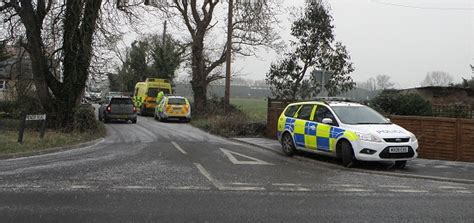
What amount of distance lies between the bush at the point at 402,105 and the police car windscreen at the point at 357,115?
5062 millimetres

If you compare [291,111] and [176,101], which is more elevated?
[176,101]

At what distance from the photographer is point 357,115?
1287cm

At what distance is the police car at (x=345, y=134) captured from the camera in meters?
11.6

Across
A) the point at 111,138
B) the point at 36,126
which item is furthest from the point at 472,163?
the point at 36,126

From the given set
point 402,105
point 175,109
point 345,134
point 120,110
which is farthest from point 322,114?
point 175,109

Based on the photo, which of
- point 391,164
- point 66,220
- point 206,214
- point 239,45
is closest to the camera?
point 66,220

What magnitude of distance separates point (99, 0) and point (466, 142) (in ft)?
45.6

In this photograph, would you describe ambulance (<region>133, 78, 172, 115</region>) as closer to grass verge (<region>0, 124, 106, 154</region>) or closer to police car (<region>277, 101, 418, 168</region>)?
grass verge (<region>0, 124, 106, 154</region>)

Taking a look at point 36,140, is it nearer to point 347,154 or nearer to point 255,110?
point 347,154

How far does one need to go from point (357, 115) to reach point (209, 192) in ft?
18.6

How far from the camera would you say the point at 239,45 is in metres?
36.2

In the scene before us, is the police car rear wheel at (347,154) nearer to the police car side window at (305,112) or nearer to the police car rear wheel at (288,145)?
the police car side window at (305,112)

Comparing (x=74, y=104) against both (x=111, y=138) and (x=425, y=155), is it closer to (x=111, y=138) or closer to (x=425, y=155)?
(x=111, y=138)

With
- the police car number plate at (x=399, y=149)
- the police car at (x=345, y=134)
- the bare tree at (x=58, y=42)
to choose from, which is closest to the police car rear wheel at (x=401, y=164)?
the police car at (x=345, y=134)
